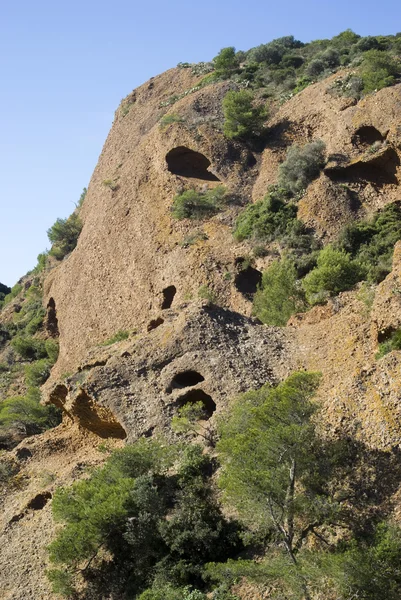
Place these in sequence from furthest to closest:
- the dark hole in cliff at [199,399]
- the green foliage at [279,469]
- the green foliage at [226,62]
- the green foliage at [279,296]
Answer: the green foliage at [226,62]
the green foliage at [279,296]
the dark hole in cliff at [199,399]
the green foliage at [279,469]

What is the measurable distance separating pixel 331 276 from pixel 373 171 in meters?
9.49

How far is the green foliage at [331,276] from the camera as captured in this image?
26.8 metres

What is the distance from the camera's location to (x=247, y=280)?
3288cm

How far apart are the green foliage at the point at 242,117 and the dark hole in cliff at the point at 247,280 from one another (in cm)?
1111

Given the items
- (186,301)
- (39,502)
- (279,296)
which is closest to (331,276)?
(279,296)

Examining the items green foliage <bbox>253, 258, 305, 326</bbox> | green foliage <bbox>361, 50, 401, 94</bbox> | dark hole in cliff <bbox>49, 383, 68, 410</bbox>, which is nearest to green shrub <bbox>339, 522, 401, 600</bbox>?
dark hole in cliff <bbox>49, 383, 68, 410</bbox>

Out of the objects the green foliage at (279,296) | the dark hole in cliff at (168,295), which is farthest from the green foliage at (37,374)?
the green foliage at (279,296)

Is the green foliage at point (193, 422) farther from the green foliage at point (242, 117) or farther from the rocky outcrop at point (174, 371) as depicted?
the green foliage at point (242, 117)

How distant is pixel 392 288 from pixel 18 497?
13720mm

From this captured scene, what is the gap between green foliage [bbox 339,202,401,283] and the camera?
29438 millimetres

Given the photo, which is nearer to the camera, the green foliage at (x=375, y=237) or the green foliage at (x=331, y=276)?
the green foliage at (x=331, y=276)

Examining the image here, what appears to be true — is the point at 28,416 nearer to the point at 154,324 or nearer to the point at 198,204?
the point at 154,324

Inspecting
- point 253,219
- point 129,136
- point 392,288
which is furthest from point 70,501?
point 129,136

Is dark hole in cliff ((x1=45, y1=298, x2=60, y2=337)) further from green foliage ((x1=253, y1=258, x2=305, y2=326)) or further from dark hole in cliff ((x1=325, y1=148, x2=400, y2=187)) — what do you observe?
dark hole in cliff ((x1=325, y1=148, x2=400, y2=187))
